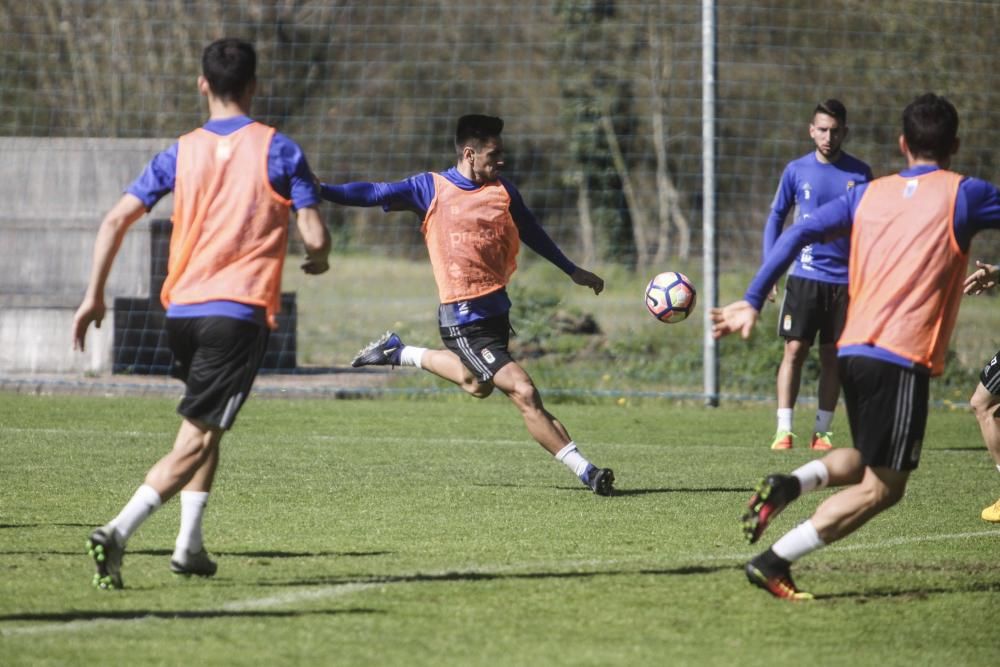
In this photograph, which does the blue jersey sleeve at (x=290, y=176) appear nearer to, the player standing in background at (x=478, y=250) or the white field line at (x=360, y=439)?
the player standing in background at (x=478, y=250)

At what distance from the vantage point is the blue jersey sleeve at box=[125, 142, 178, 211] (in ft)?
18.3

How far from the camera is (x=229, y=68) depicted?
5551 mm

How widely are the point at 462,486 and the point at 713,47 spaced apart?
719 cm

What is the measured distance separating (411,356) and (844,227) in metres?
4.76

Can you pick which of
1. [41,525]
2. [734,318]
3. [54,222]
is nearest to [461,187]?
[41,525]

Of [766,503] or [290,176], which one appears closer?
[766,503]

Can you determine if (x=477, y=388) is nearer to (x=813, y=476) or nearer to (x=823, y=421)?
(x=823, y=421)

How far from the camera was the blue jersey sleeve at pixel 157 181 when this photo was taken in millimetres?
5574

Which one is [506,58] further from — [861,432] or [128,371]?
[861,432]

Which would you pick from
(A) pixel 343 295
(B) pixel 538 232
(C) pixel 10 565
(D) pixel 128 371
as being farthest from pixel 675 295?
(A) pixel 343 295

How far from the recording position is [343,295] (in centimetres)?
2616

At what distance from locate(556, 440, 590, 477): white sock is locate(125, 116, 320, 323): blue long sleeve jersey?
3212mm

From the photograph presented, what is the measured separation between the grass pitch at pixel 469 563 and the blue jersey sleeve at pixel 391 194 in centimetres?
161

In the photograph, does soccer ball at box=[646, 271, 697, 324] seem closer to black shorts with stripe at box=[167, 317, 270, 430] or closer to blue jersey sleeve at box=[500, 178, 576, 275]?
blue jersey sleeve at box=[500, 178, 576, 275]
